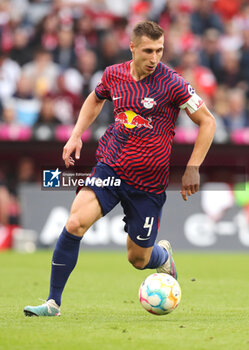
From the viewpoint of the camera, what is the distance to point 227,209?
49.0 feet

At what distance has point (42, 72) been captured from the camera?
634 inches

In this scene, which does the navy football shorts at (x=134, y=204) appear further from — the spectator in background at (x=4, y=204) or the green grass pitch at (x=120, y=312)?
the spectator in background at (x=4, y=204)

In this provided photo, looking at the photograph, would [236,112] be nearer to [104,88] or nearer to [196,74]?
[196,74]

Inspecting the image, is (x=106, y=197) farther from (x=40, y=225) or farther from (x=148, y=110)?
(x=40, y=225)

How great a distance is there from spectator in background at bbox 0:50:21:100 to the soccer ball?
9.87m

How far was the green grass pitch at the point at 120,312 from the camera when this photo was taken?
488cm

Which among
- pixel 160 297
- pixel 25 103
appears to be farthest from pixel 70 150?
pixel 25 103

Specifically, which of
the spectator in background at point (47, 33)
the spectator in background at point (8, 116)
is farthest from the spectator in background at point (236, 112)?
the spectator in background at point (8, 116)

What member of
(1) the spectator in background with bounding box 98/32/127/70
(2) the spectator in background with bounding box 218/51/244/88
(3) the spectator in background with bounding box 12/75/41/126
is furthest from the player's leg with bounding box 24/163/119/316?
(2) the spectator in background with bounding box 218/51/244/88

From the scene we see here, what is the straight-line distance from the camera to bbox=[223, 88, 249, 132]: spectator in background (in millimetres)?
15938

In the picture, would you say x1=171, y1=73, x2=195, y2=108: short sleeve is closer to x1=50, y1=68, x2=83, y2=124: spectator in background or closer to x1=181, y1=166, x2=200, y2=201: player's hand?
x1=181, y1=166, x2=200, y2=201: player's hand

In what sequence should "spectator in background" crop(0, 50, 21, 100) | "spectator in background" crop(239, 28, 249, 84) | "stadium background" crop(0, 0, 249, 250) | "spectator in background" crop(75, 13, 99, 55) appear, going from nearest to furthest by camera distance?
"stadium background" crop(0, 0, 249, 250), "spectator in background" crop(0, 50, 21, 100), "spectator in background" crop(75, 13, 99, 55), "spectator in background" crop(239, 28, 249, 84)

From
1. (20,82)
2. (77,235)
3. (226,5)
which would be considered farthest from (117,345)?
(226,5)

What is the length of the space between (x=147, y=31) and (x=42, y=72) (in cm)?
1017
